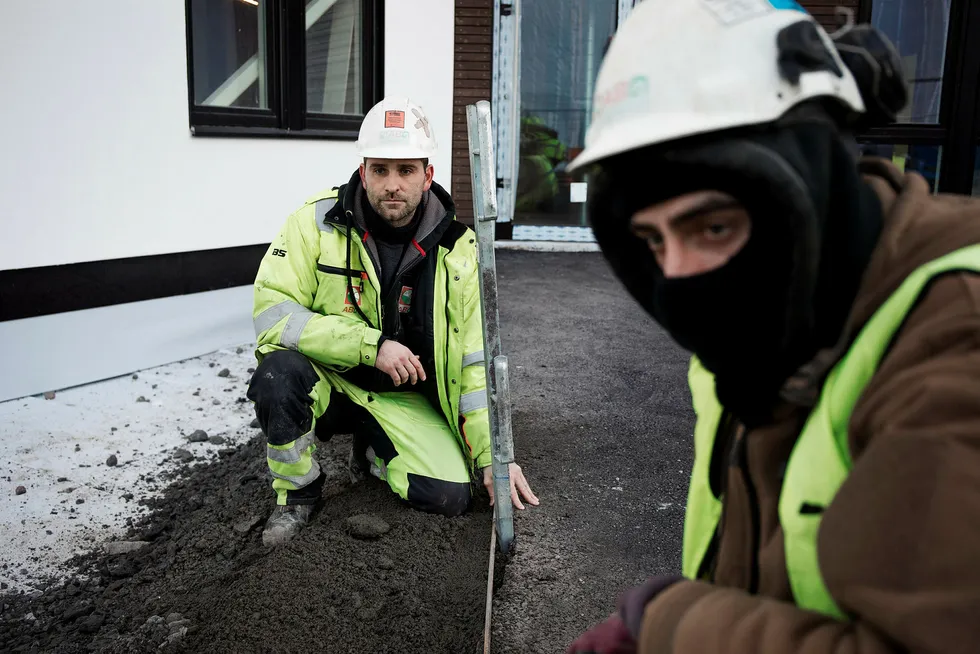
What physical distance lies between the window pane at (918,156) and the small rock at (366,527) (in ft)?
26.8

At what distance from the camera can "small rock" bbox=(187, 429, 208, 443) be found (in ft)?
14.8

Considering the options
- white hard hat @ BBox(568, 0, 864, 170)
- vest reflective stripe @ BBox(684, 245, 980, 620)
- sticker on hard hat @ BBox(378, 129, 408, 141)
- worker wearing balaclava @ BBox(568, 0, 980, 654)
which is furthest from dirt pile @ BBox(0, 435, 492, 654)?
white hard hat @ BBox(568, 0, 864, 170)

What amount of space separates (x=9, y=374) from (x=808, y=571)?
Answer: 4775 mm

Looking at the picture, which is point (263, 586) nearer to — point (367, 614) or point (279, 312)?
point (367, 614)

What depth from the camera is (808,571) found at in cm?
105

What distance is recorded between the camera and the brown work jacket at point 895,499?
0.81 meters

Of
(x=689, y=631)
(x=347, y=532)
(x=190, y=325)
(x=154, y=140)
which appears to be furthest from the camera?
(x=190, y=325)

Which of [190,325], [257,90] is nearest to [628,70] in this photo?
[190,325]

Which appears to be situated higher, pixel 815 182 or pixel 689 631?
pixel 815 182

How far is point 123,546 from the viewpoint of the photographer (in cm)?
344

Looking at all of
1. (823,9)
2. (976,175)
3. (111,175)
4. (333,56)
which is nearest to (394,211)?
(111,175)

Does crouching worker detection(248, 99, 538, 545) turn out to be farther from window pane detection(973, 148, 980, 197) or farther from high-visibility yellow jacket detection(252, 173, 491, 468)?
window pane detection(973, 148, 980, 197)

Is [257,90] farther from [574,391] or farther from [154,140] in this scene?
[574,391]

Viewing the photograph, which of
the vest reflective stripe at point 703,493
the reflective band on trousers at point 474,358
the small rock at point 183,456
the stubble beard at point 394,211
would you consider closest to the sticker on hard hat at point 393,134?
the stubble beard at point 394,211
